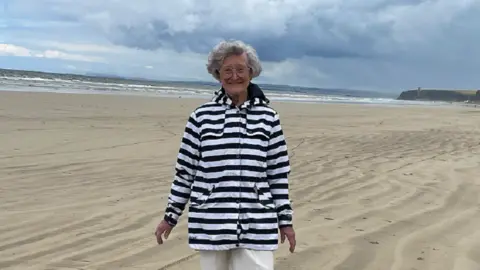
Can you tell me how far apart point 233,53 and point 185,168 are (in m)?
0.65

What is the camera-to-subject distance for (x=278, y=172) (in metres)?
3.25

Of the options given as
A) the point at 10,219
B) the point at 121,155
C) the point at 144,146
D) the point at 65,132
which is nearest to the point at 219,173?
the point at 10,219

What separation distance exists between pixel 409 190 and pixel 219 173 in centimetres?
566

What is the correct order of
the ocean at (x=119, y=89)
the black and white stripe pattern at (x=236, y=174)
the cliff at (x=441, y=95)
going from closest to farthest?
the black and white stripe pattern at (x=236, y=174), the ocean at (x=119, y=89), the cliff at (x=441, y=95)

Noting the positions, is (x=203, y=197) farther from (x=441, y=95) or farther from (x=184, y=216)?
(x=441, y=95)

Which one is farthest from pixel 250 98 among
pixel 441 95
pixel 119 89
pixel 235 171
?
pixel 441 95

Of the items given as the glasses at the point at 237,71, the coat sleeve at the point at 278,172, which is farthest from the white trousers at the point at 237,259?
the glasses at the point at 237,71

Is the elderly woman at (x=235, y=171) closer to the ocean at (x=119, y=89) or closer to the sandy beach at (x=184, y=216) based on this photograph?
the sandy beach at (x=184, y=216)

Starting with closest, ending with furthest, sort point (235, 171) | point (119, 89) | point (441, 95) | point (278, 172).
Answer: point (235, 171), point (278, 172), point (119, 89), point (441, 95)

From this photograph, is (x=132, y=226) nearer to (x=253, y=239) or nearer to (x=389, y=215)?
(x=389, y=215)

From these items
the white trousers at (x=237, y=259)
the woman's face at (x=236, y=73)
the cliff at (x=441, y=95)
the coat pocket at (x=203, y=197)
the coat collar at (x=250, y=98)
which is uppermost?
the woman's face at (x=236, y=73)

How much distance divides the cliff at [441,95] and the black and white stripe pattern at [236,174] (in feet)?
237

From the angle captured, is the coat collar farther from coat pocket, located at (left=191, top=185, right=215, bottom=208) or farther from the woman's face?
coat pocket, located at (left=191, top=185, right=215, bottom=208)

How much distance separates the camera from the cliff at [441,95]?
246 feet
